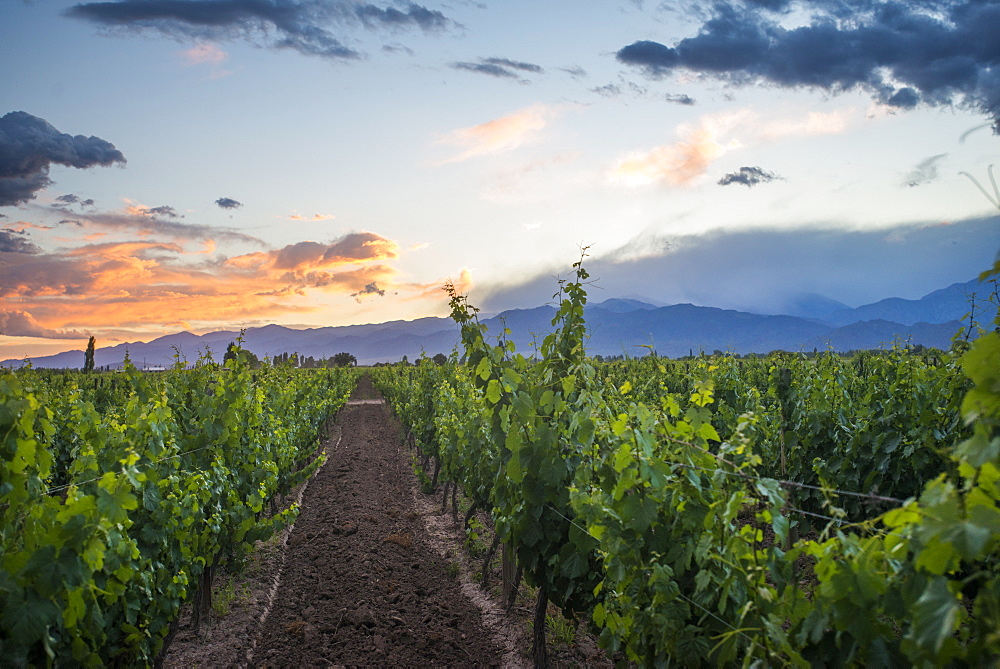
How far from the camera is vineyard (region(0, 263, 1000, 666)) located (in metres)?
1.91

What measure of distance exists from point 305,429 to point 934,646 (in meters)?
14.3

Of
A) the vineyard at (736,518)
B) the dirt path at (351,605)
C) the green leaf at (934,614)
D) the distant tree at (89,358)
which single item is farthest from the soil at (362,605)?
the distant tree at (89,358)

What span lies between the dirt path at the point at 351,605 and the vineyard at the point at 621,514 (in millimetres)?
727

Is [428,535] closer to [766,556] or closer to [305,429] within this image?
[305,429]

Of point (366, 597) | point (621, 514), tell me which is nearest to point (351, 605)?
point (366, 597)

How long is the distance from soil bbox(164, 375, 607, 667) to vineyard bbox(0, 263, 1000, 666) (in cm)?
64

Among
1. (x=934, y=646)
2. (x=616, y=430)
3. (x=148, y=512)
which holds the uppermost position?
(x=616, y=430)

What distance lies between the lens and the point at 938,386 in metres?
6.38

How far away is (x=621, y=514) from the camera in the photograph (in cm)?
347

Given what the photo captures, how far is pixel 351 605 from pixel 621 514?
4863 millimetres

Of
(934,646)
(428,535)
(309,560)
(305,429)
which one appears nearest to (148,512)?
(309,560)

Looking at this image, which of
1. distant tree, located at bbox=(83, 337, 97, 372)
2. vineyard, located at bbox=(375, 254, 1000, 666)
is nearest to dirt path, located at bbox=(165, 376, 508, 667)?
vineyard, located at bbox=(375, 254, 1000, 666)

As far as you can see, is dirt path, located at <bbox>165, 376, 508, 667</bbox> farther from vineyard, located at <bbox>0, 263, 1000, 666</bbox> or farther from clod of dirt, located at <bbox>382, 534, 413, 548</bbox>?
vineyard, located at <bbox>0, 263, 1000, 666</bbox>

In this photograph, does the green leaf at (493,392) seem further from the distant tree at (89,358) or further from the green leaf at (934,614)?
the distant tree at (89,358)
